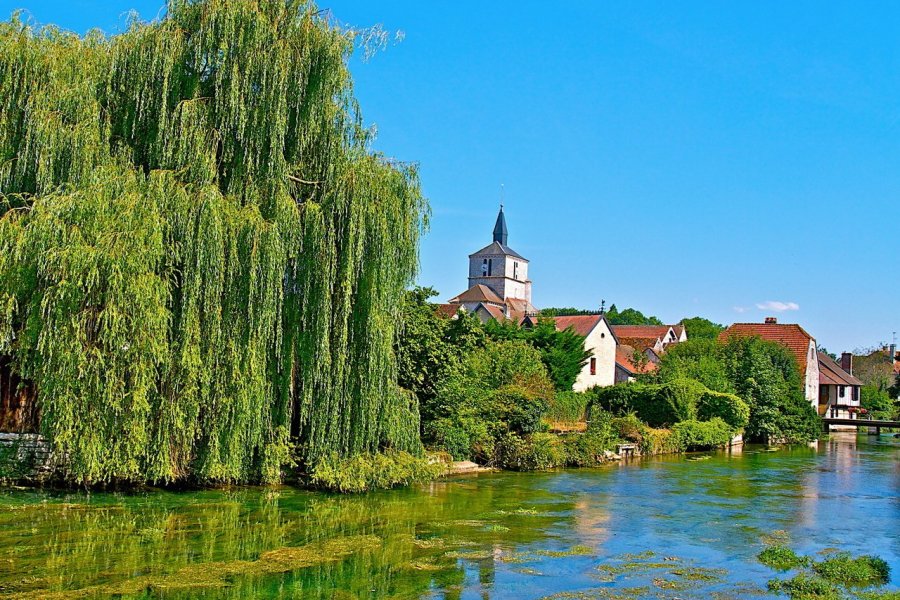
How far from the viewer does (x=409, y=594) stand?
11.4 metres

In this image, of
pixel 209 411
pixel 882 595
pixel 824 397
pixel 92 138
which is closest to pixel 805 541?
pixel 882 595

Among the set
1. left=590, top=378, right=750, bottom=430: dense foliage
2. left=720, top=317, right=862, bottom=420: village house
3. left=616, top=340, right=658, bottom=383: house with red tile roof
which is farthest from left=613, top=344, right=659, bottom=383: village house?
left=590, top=378, right=750, bottom=430: dense foliage

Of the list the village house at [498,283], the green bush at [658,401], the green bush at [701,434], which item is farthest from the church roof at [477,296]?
the green bush at [701,434]

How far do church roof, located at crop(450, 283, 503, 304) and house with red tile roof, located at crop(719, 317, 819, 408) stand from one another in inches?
1572

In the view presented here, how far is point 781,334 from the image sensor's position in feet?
180

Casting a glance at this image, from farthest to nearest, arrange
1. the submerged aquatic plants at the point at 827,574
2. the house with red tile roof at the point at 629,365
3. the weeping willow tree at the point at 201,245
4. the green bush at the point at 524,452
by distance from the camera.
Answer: the house with red tile roof at the point at 629,365 < the green bush at the point at 524,452 < the weeping willow tree at the point at 201,245 < the submerged aquatic plants at the point at 827,574

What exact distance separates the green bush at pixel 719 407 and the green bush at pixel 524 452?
1469cm

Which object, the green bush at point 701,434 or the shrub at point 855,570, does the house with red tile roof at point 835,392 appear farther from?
the shrub at point 855,570

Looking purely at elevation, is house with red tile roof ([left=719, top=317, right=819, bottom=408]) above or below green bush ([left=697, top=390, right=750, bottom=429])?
above

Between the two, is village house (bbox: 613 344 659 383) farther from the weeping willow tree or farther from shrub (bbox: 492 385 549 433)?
the weeping willow tree

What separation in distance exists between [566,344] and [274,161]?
26.6 metres

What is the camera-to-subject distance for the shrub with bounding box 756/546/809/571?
44.0 feet

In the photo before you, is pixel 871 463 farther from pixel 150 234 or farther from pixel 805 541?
pixel 150 234

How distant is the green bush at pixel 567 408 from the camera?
34625mm
